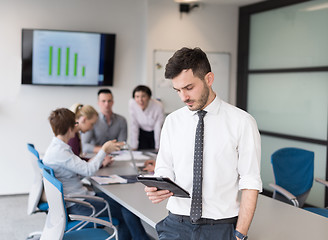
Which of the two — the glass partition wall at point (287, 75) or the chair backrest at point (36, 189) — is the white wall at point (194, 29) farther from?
the chair backrest at point (36, 189)

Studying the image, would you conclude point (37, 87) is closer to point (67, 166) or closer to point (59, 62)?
point (59, 62)

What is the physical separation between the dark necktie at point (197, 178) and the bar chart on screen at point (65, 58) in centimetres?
466

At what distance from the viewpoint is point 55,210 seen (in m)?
2.85

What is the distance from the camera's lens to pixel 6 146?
246 inches

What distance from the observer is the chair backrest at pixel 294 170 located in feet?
13.0

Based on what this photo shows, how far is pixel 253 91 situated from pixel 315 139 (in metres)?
1.48

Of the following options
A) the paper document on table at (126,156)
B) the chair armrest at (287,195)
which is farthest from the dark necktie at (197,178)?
the paper document on table at (126,156)

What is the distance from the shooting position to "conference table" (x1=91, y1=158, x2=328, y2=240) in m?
2.40

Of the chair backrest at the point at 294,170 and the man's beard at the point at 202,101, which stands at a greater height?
the man's beard at the point at 202,101

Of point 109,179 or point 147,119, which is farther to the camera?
point 147,119

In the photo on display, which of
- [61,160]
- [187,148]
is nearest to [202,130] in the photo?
[187,148]

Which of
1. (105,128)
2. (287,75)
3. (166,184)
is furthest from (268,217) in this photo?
(287,75)

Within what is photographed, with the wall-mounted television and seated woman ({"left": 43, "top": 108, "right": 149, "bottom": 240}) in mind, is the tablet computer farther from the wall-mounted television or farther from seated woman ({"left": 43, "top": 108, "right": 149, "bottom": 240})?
the wall-mounted television

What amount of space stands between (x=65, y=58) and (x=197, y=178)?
4.77m
